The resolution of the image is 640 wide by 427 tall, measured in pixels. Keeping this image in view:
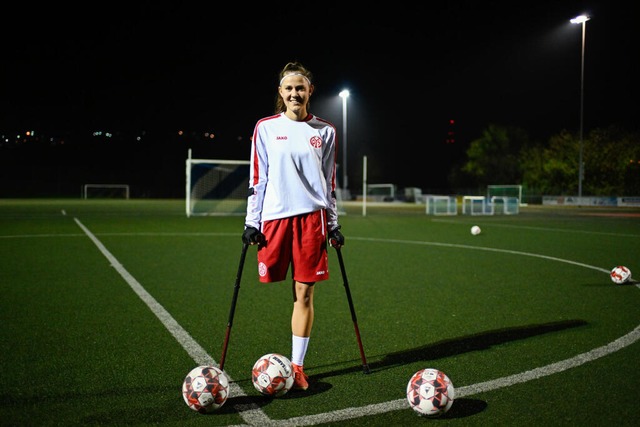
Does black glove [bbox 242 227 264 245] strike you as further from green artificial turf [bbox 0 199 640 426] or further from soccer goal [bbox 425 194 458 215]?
soccer goal [bbox 425 194 458 215]

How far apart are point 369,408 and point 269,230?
136 cm

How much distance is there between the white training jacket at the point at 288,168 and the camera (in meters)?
4.01

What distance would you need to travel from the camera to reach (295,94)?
405 cm

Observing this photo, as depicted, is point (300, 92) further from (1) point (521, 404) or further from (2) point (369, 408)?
(1) point (521, 404)

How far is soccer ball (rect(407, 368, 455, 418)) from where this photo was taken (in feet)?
11.3

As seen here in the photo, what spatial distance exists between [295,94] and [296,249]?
3.53 ft

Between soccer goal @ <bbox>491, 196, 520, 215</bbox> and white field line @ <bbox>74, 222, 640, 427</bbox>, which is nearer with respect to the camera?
white field line @ <bbox>74, 222, 640, 427</bbox>

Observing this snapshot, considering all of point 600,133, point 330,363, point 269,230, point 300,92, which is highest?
point 600,133

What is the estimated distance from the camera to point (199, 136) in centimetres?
9038

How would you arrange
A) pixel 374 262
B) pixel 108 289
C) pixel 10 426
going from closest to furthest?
pixel 10 426
pixel 108 289
pixel 374 262

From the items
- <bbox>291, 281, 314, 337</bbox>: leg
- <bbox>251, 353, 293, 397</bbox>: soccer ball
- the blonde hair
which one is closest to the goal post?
the blonde hair

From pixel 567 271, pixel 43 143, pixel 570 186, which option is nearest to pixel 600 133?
pixel 570 186

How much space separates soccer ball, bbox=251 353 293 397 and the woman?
159mm

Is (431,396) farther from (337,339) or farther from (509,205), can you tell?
(509,205)
